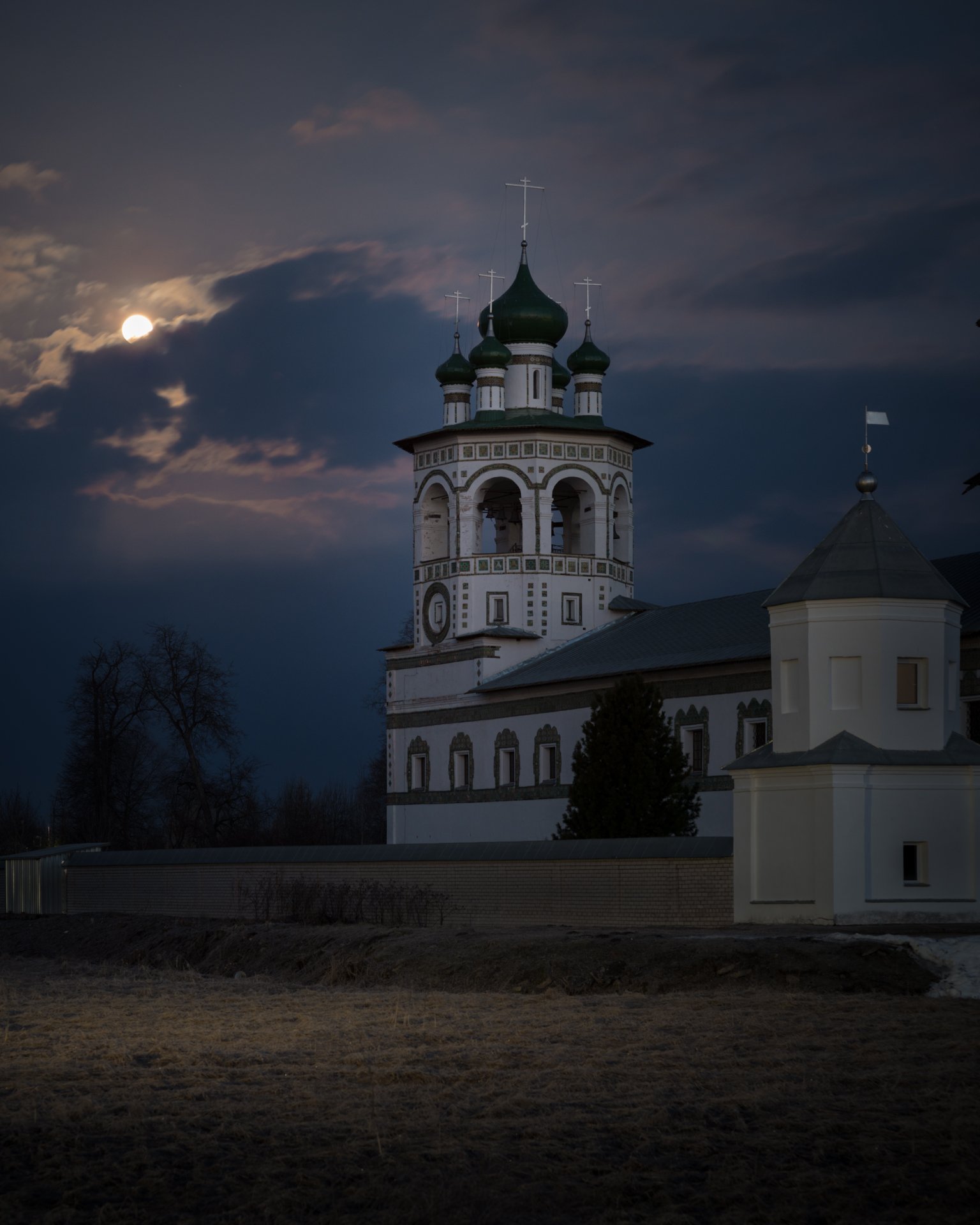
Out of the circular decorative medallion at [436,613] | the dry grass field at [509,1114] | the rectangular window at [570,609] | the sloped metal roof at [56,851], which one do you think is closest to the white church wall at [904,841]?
the dry grass field at [509,1114]

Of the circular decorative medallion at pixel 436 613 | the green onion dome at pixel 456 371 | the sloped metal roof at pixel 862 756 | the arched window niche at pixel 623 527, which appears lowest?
the sloped metal roof at pixel 862 756

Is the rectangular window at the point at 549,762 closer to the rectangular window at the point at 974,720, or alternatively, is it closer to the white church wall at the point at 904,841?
the rectangular window at the point at 974,720

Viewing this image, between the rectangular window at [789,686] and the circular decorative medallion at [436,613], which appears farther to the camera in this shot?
the circular decorative medallion at [436,613]

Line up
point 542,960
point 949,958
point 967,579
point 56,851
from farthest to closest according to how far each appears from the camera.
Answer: point 56,851
point 967,579
point 542,960
point 949,958

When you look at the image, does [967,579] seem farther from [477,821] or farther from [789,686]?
[477,821]

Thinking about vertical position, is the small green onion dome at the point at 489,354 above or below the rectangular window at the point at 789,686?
above

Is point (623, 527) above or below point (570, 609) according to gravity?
above

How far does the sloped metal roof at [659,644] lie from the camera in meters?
33.7

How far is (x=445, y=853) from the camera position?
2759 cm

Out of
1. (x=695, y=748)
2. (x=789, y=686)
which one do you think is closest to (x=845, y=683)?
(x=789, y=686)

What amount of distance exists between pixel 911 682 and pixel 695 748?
1048 centimetres

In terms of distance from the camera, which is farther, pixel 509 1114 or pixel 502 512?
pixel 502 512

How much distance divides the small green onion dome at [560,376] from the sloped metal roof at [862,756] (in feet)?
75.0

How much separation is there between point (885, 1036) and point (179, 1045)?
5691mm
